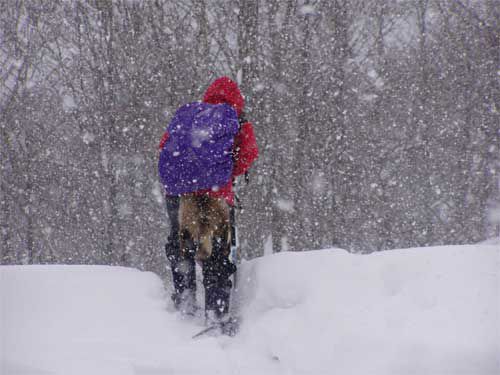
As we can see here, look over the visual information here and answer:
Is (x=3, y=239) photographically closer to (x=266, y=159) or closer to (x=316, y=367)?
(x=266, y=159)

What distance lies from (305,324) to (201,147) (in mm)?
1358

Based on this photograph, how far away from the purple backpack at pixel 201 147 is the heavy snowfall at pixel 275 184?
0.56m

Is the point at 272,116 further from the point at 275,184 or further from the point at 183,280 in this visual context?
the point at 183,280

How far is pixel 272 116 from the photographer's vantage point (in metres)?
5.93

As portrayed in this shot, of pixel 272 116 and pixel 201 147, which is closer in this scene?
pixel 201 147

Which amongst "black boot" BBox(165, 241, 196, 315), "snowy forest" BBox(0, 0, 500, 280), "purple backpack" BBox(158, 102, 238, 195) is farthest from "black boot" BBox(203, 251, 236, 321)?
"snowy forest" BBox(0, 0, 500, 280)

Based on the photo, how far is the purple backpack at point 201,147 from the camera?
3.12m

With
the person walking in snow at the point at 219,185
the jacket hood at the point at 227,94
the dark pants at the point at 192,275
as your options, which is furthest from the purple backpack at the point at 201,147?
the dark pants at the point at 192,275

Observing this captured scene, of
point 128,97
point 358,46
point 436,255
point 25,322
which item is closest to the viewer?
point 436,255

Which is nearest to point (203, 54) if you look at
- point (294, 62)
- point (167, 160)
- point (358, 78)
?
point (294, 62)

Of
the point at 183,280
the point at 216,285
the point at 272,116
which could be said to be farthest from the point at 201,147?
the point at 272,116

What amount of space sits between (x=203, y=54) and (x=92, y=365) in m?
4.61

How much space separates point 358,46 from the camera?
6.92 m

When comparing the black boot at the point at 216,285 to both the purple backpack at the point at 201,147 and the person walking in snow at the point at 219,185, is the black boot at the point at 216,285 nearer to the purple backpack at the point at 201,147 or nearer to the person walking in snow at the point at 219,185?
the person walking in snow at the point at 219,185
